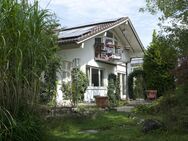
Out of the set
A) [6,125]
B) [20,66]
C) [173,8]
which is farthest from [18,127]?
[173,8]

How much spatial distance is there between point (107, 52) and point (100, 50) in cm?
98

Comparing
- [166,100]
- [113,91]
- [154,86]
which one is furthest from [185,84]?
[154,86]

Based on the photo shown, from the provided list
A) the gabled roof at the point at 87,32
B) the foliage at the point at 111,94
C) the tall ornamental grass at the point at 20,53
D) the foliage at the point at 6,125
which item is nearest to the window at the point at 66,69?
the gabled roof at the point at 87,32

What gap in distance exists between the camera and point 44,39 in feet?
23.1

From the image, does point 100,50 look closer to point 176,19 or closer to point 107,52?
point 107,52

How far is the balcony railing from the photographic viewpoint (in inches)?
910

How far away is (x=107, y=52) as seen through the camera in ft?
79.4

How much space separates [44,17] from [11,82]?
61.4 inches

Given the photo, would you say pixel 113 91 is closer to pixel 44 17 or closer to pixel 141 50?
pixel 141 50

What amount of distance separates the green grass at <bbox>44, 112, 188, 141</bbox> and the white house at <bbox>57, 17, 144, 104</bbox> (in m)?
7.35

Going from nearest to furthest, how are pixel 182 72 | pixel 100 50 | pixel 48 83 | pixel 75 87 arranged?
1. pixel 182 72
2. pixel 48 83
3. pixel 75 87
4. pixel 100 50

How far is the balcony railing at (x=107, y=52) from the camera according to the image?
2311 cm

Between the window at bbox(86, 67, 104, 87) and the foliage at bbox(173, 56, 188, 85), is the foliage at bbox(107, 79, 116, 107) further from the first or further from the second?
the foliage at bbox(173, 56, 188, 85)

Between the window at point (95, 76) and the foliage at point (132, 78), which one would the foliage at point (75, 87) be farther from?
the foliage at point (132, 78)
